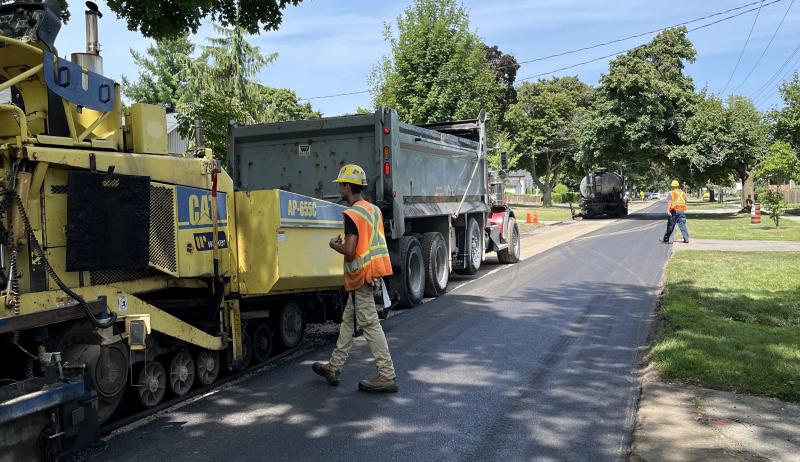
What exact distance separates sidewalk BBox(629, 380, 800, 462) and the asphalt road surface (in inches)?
6.5

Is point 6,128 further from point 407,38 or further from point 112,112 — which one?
point 407,38

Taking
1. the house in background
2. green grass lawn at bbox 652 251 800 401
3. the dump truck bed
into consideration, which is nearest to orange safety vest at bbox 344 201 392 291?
green grass lawn at bbox 652 251 800 401

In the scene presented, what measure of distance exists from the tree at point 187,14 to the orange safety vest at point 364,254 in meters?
4.88

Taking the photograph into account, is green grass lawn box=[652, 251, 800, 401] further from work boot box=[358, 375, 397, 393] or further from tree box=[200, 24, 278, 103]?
tree box=[200, 24, 278, 103]

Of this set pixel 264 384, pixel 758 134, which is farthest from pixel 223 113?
pixel 758 134

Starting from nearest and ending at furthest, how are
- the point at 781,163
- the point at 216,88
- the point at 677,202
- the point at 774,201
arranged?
1. the point at 677,202
2. the point at 774,201
3. the point at 781,163
4. the point at 216,88

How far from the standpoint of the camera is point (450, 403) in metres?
5.23

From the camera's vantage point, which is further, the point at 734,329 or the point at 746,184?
the point at 746,184

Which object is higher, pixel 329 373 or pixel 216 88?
pixel 216 88

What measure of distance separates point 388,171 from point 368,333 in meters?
3.97

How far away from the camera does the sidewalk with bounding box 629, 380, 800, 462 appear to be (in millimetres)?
4098

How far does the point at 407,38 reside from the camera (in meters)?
23.9

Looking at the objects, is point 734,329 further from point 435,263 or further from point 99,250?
point 99,250

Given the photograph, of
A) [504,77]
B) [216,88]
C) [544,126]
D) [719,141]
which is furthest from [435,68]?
[504,77]
